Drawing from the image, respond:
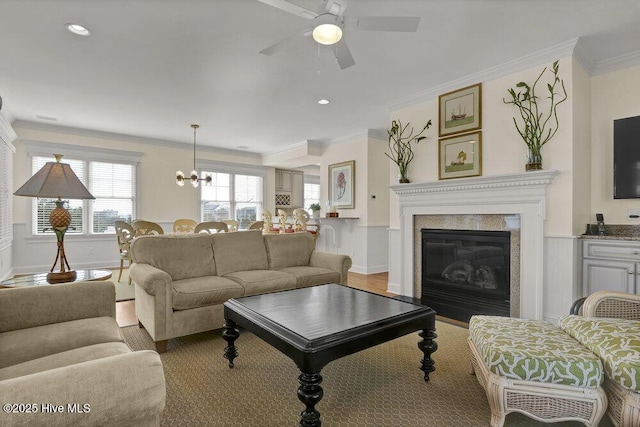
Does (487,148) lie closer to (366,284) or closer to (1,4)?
(366,284)

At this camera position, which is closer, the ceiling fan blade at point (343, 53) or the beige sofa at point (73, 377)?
the beige sofa at point (73, 377)

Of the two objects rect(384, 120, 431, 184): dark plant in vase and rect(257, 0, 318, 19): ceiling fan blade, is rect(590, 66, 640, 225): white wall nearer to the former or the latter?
rect(384, 120, 431, 184): dark plant in vase

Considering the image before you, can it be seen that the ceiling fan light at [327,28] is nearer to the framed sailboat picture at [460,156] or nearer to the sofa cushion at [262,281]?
the sofa cushion at [262,281]

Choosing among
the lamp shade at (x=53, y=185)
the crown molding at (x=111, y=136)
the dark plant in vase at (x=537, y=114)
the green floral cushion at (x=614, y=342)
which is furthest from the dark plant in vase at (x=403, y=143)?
the crown molding at (x=111, y=136)

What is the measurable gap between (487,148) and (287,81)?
93.8 inches

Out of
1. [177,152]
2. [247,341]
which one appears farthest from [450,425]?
[177,152]

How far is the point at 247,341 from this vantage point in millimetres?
2783

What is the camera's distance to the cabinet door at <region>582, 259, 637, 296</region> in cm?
281

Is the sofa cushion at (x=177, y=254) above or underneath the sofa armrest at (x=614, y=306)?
above

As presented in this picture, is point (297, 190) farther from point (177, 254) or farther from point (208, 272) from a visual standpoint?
point (177, 254)

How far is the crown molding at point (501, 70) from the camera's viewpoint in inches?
116

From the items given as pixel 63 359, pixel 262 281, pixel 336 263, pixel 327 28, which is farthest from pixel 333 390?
pixel 327 28

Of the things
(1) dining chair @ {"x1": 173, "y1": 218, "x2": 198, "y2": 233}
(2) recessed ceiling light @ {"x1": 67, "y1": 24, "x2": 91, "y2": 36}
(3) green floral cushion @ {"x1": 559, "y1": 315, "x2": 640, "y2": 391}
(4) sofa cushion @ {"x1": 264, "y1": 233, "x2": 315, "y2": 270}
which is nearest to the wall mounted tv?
(3) green floral cushion @ {"x1": 559, "y1": 315, "x2": 640, "y2": 391}

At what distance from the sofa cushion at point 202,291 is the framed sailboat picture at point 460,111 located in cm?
298
